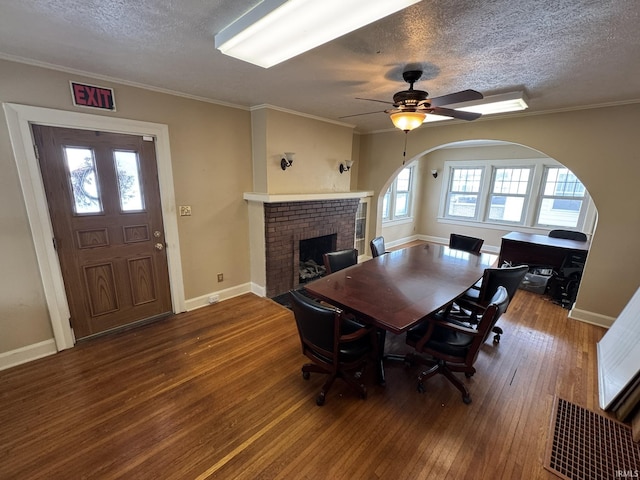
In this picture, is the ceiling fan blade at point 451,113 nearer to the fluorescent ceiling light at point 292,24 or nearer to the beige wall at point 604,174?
the fluorescent ceiling light at point 292,24

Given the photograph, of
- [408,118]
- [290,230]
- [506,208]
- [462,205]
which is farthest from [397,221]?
[408,118]

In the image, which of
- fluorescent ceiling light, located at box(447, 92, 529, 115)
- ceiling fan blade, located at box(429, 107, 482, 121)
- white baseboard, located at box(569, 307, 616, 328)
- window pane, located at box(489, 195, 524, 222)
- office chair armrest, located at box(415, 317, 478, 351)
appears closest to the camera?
office chair armrest, located at box(415, 317, 478, 351)

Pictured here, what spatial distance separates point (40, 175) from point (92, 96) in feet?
2.66

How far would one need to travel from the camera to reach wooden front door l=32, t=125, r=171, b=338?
2.34m

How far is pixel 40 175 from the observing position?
7.27 feet

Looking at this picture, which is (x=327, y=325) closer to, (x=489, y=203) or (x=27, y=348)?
(x=27, y=348)

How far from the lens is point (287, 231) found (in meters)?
3.71

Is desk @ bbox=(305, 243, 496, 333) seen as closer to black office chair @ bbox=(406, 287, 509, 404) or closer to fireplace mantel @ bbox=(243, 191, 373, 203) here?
black office chair @ bbox=(406, 287, 509, 404)

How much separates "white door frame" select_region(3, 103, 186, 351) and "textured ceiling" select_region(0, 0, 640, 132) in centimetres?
39

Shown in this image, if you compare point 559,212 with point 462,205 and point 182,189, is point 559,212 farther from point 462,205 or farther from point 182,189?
point 182,189

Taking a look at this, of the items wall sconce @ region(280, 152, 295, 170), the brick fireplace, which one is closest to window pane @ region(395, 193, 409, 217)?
the brick fireplace

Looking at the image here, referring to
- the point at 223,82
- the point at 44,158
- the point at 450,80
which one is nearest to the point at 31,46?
the point at 44,158

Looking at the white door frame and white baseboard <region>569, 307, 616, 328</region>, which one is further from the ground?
the white door frame

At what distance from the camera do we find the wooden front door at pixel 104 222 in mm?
2340
